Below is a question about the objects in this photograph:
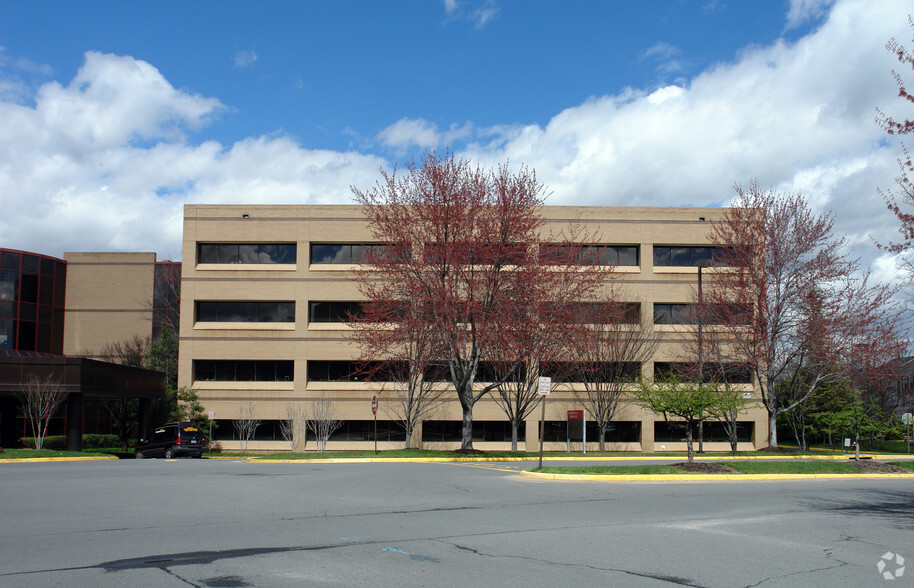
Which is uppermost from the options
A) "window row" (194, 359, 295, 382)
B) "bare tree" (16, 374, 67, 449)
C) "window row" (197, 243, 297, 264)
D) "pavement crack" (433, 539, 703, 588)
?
"window row" (197, 243, 297, 264)

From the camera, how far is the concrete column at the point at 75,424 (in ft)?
110

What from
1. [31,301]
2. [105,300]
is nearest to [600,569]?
[31,301]

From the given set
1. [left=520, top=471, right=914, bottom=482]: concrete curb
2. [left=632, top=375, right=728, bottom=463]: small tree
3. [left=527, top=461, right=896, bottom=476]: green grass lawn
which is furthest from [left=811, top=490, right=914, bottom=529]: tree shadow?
[left=632, top=375, right=728, bottom=463]: small tree

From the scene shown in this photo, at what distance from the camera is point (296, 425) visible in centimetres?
4122

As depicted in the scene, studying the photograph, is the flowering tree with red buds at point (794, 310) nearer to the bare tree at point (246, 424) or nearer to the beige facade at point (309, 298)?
the beige facade at point (309, 298)

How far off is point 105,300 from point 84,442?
39.8 ft

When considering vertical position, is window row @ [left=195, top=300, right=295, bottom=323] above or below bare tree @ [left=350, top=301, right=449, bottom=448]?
above

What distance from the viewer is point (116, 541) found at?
9.34 m

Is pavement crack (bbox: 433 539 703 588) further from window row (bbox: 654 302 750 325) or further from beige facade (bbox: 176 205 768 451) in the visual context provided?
beige facade (bbox: 176 205 768 451)

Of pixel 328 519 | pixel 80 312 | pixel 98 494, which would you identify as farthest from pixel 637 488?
pixel 80 312

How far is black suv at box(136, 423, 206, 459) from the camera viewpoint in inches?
1312

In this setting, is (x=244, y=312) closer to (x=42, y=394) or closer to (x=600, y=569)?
(x=42, y=394)

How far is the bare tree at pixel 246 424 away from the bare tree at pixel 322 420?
10.5 ft

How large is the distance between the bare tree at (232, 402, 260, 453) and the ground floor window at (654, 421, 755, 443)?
23.7 metres
